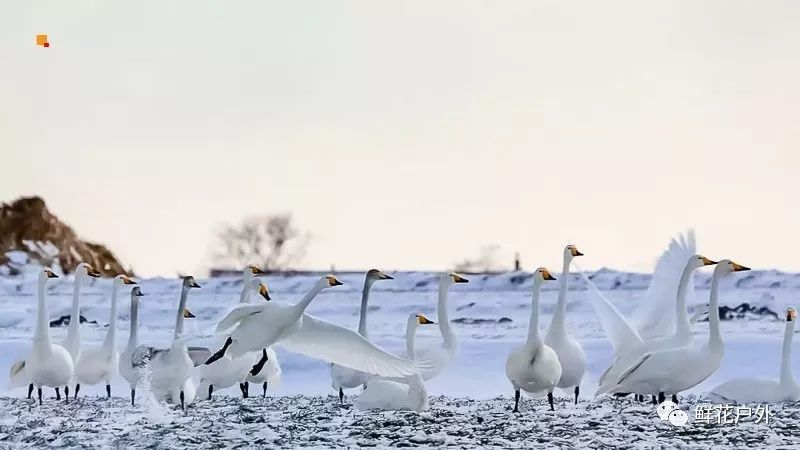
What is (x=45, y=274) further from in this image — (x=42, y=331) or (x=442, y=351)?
(x=442, y=351)

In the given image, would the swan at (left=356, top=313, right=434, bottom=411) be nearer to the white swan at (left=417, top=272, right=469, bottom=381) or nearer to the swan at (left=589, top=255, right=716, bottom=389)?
the white swan at (left=417, top=272, right=469, bottom=381)

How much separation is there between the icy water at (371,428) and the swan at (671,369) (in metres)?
0.18

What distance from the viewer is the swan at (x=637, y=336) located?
8078 mm

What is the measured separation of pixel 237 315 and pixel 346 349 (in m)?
0.66

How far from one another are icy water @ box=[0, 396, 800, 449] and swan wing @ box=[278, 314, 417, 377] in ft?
0.92

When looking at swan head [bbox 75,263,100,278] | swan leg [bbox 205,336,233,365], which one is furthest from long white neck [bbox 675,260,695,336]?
swan head [bbox 75,263,100,278]

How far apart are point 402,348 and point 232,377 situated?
2975 mm

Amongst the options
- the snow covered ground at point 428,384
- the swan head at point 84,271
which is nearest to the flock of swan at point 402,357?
the snow covered ground at point 428,384

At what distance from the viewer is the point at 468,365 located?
10672mm

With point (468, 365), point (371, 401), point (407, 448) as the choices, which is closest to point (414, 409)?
point (371, 401)

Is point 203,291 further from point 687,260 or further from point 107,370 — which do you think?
point 687,260

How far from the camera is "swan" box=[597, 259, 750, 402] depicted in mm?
7621

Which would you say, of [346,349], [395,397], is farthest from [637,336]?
[346,349]

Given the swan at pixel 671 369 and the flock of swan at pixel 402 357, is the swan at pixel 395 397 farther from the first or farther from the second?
the swan at pixel 671 369
